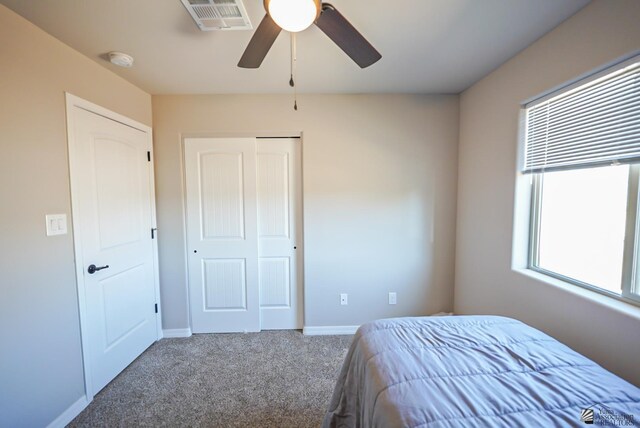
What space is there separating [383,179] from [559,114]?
4.33ft

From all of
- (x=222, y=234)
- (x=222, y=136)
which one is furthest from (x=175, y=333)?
(x=222, y=136)

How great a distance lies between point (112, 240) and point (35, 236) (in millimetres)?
528

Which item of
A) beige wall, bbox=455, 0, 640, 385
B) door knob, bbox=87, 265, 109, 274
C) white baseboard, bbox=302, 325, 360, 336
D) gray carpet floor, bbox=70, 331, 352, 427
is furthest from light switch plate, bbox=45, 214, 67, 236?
beige wall, bbox=455, 0, 640, 385

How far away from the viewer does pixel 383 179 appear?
8.16 ft

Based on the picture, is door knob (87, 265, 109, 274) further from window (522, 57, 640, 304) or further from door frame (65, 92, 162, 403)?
window (522, 57, 640, 304)

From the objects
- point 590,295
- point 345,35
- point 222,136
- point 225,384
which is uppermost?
point 345,35

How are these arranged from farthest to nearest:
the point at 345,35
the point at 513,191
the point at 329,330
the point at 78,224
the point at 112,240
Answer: the point at 329,330
the point at 112,240
the point at 513,191
the point at 78,224
the point at 345,35

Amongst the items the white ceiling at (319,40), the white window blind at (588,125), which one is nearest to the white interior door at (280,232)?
the white ceiling at (319,40)

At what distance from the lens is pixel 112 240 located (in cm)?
193

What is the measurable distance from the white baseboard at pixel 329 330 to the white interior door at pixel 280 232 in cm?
14

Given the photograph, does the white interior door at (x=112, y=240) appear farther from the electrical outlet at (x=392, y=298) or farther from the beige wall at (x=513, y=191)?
the beige wall at (x=513, y=191)

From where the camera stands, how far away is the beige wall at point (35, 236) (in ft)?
4.21

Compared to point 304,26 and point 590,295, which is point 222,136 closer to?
point 304,26

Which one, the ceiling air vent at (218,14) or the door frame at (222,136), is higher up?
the ceiling air vent at (218,14)
